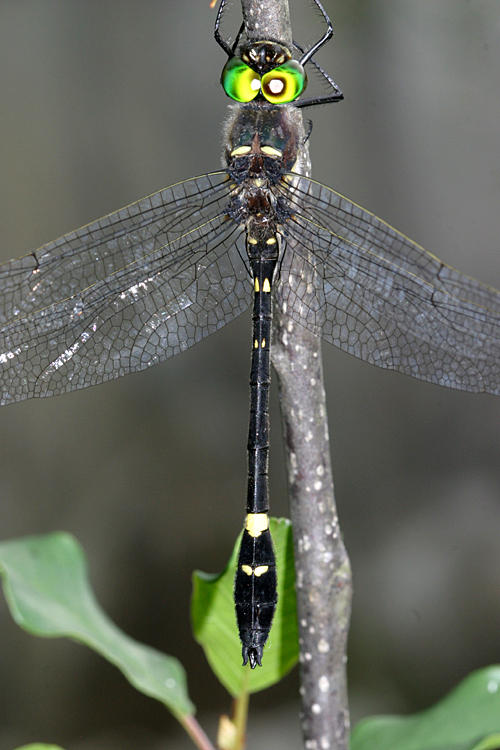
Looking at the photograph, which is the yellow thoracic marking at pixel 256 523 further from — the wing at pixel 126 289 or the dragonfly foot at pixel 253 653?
the wing at pixel 126 289

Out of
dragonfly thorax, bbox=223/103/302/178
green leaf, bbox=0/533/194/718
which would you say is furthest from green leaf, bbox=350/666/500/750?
dragonfly thorax, bbox=223/103/302/178

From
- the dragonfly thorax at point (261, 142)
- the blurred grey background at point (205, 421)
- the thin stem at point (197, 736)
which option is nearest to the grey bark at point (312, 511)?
the dragonfly thorax at point (261, 142)

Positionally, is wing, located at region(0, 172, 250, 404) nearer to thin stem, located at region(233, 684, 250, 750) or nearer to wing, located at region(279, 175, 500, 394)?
wing, located at region(279, 175, 500, 394)

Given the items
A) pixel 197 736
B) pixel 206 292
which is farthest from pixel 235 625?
pixel 206 292

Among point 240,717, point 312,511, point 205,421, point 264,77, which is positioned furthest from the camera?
point 205,421

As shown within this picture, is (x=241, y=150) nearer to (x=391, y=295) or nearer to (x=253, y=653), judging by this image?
(x=391, y=295)

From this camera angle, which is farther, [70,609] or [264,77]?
[70,609]

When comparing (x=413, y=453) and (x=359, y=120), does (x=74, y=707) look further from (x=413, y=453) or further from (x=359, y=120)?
(x=359, y=120)
